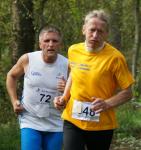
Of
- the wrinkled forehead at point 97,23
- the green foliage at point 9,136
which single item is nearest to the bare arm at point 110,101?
the wrinkled forehead at point 97,23

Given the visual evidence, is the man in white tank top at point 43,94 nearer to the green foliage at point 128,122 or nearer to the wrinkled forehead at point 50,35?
the wrinkled forehead at point 50,35

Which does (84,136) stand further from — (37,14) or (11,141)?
(37,14)

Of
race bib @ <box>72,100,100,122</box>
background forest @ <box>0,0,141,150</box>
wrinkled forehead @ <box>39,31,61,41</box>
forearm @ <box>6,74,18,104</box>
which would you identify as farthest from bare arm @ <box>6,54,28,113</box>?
background forest @ <box>0,0,141,150</box>

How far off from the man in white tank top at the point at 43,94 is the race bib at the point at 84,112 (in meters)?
0.57

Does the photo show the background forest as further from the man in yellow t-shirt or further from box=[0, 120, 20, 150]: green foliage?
the man in yellow t-shirt

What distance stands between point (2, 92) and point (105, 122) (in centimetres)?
468

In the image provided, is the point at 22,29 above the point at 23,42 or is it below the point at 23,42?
above

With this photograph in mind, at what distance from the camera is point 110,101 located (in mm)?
4934

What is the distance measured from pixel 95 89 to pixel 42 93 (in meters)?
0.87

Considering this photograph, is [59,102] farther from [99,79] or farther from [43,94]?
[99,79]

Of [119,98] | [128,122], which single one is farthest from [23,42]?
[119,98]

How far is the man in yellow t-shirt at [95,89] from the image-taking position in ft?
16.4

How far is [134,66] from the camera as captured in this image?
16359 millimetres

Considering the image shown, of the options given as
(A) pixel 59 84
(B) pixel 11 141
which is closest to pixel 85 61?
(A) pixel 59 84
